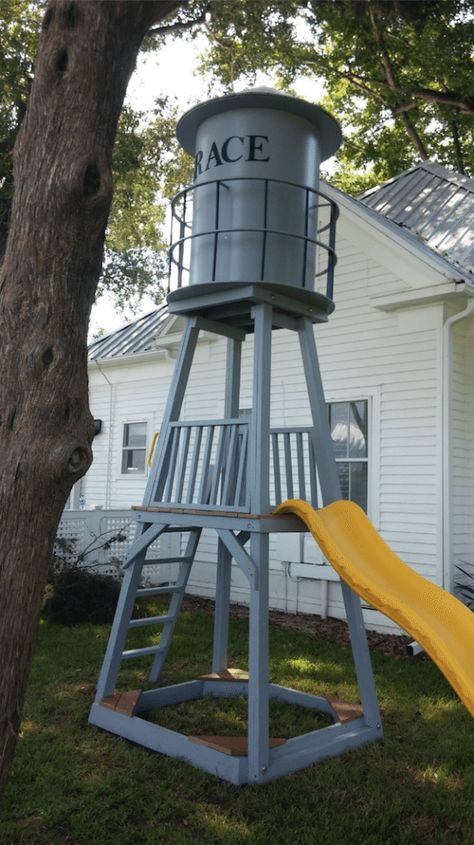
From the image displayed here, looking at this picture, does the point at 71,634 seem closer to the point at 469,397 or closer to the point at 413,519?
the point at 413,519

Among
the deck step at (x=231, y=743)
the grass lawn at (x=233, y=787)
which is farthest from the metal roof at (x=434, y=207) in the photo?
the deck step at (x=231, y=743)

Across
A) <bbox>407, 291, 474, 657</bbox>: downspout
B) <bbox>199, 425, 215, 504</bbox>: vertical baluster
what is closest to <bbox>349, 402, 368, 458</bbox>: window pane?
<bbox>407, 291, 474, 657</bbox>: downspout

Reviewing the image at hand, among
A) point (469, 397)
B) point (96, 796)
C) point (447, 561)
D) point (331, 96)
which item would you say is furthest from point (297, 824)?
point (331, 96)

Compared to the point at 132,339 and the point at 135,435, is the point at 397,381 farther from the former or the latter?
the point at 132,339

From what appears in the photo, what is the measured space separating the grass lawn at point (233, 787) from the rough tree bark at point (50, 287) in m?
1.37

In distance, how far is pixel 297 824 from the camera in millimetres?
3705

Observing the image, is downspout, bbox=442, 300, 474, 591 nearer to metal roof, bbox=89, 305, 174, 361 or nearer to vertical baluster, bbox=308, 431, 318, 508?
vertical baluster, bbox=308, 431, 318, 508

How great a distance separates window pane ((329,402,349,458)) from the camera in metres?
8.85

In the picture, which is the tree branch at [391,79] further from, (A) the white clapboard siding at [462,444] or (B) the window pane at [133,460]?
(B) the window pane at [133,460]

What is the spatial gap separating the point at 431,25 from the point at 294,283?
33.2ft

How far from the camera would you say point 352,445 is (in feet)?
28.7

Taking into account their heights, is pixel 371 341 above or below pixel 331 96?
below

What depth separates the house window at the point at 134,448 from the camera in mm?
12344

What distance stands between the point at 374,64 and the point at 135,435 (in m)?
9.44
